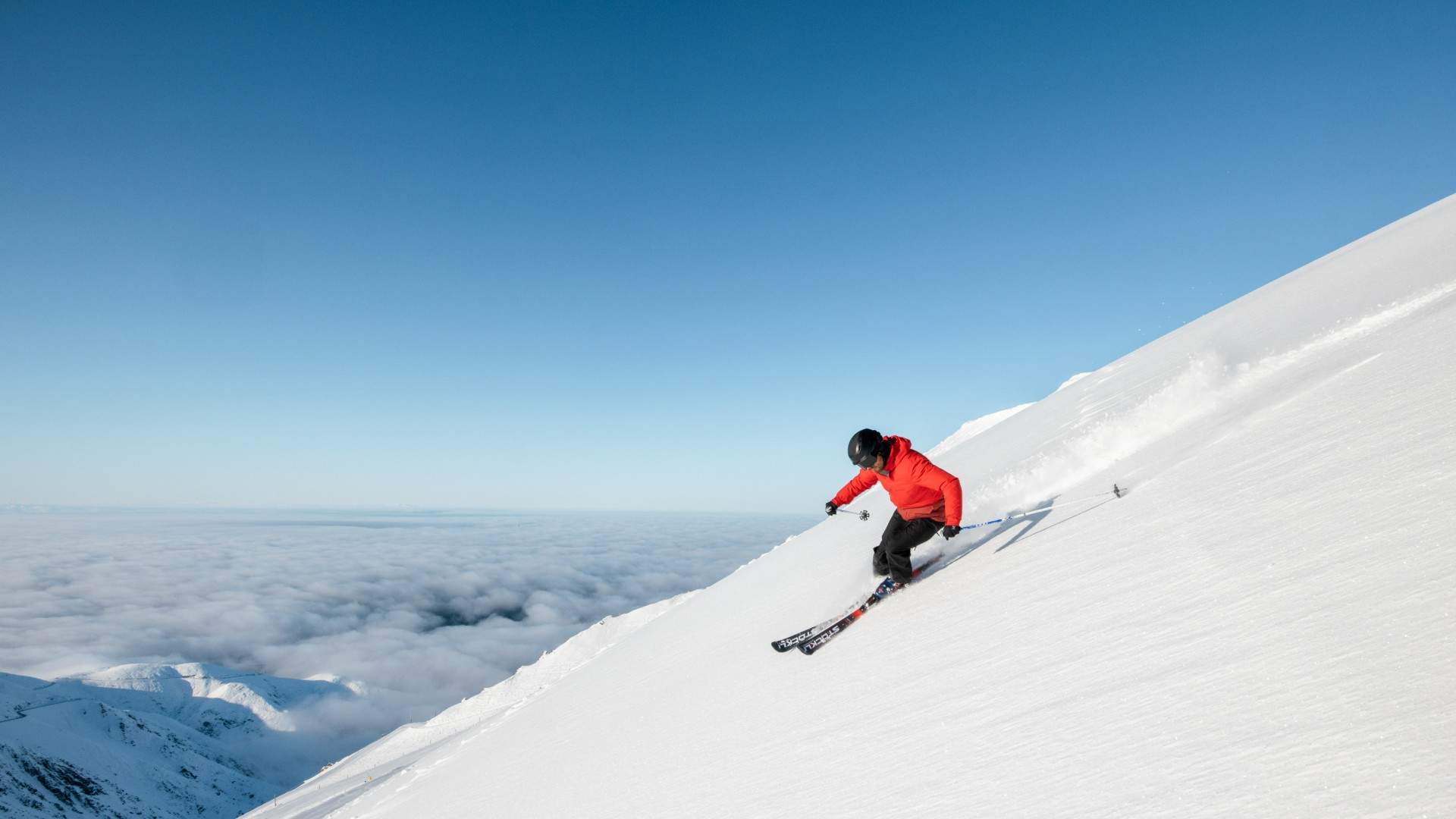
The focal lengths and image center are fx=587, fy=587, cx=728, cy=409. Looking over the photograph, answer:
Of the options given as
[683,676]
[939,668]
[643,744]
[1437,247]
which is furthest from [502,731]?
A: [1437,247]

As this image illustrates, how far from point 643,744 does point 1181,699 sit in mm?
4813

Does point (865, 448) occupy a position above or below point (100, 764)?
above

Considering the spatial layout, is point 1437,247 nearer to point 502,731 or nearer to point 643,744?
point 643,744

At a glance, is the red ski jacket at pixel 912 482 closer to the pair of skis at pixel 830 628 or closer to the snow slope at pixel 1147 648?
the snow slope at pixel 1147 648

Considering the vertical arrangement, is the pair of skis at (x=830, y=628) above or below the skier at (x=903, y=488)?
below

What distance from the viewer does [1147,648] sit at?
329cm

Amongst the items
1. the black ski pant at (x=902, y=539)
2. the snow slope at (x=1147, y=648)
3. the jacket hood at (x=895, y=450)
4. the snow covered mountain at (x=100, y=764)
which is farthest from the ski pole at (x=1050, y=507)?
the snow covered mountain at (x=100, y=764)

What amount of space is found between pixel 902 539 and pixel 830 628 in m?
1.24

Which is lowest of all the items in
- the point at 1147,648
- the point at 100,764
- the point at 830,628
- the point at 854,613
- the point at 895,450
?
the point at 100,764

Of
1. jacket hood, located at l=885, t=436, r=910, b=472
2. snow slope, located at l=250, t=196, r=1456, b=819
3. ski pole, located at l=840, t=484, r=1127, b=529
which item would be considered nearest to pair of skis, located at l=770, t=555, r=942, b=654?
snow slope, located at l=250, t=196, r=1456, b=819

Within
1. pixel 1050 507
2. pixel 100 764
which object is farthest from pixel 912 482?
pixel 100 764

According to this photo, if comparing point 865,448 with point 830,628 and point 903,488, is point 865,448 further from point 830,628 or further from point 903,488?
point 830,628

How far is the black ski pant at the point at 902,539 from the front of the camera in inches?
248

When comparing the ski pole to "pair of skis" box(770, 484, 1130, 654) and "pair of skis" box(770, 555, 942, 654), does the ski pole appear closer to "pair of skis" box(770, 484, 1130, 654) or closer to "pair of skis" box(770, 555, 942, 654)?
"pair of skis" box(770, 484, 1130, 654)
